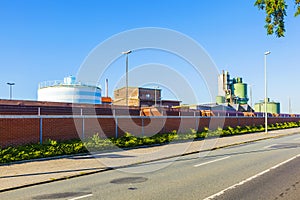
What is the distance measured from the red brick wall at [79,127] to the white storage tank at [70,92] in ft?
58.4

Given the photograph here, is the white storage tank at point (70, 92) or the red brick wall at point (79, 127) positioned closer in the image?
the red brick wall at point (79, 127)

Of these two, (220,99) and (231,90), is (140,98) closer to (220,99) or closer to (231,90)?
(220,99)

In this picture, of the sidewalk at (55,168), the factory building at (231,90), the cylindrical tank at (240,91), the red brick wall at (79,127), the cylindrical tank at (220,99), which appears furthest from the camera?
the cylindrical tank at (220,99)

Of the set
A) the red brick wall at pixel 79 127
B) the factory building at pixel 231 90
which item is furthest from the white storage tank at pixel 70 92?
the factory building at pixel 231 90

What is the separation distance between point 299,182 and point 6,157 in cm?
1126

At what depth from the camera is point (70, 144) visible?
16.5m

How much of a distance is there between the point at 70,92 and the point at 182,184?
3473 centimetres

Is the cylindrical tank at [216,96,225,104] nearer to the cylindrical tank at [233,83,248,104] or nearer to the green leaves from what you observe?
the cylindrical tank at [233,83,248,104]

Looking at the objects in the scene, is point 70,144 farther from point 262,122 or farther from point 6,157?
point 262,122

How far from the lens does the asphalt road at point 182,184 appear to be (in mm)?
7270

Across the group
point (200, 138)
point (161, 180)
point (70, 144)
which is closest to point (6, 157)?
point (70, 144)

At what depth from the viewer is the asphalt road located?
7270 millimetres

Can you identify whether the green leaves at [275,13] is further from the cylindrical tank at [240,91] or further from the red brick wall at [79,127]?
the cylindrical tank at [240,91]

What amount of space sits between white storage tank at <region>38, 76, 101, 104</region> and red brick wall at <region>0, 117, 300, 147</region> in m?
17.8
